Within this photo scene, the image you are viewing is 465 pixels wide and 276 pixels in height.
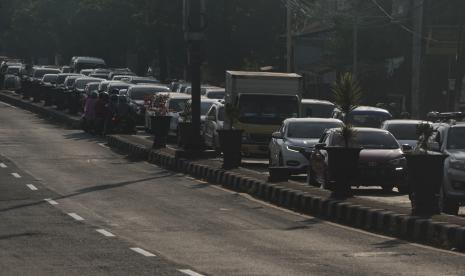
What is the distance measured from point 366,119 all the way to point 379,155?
12230 mm

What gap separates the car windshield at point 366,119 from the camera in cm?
3956

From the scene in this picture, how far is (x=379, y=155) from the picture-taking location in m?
27.8

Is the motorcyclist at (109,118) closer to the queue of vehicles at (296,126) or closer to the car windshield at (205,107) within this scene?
the queue of vehicles at (296,126)

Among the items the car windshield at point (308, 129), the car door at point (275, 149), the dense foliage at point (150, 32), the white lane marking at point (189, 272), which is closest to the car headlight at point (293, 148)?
the car door at point (275, 149)

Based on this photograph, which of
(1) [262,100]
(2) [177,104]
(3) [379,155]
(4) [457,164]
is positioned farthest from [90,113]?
(4) [457,164]

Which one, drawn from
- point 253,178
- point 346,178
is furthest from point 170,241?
point 253,178

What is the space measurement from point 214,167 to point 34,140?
15.1 metres

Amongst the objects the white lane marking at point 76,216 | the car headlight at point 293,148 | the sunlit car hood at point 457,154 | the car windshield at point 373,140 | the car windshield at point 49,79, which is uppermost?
the sunlit car hood at point 457,154

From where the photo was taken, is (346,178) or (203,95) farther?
(203,95)

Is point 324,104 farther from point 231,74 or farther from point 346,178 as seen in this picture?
point 346,178

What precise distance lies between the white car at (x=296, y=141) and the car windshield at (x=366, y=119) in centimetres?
652

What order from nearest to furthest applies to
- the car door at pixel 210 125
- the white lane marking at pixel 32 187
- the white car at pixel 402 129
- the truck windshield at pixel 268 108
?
the white lane marking at pixel 32 187 < the white car at pixel 402 129 < the truck windshield at pixel 268 108 < the car door at pixel 210 125

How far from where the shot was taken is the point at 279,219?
Answer: 73.3 feet

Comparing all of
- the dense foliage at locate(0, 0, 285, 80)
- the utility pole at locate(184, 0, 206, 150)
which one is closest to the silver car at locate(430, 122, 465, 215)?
the utility pole at locate(184, 0, 206, 150)
